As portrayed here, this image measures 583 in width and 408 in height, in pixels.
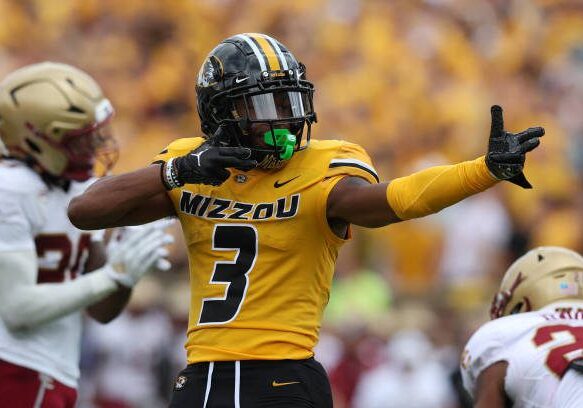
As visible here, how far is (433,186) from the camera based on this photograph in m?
3.68

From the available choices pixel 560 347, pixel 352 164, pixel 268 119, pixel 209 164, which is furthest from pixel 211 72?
pixel 560 347

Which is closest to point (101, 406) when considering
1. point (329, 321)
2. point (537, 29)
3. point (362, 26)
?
point (329, 321)

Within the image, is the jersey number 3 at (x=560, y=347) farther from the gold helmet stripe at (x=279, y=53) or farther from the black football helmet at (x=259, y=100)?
the gold helmet stripe at (x=279, y=53)

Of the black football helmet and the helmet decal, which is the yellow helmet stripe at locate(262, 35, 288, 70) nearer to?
the black football helmet

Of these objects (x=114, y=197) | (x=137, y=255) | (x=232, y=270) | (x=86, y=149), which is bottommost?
(x=232, y=270)

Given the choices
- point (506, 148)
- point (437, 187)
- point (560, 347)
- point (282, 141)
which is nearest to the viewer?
point (506, 148)

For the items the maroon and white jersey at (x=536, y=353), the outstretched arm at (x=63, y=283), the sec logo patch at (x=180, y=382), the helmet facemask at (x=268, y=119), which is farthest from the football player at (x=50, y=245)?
the maroon and white jersey at (x=536, y=353)

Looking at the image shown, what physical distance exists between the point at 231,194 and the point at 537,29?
25.2ft

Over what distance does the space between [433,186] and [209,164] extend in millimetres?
683

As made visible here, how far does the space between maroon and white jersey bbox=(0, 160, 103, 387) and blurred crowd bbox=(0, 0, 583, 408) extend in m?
4.21

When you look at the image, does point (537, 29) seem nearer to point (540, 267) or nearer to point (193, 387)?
point (540, 267)

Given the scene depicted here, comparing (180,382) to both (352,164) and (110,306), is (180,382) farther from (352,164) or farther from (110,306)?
(110,306)

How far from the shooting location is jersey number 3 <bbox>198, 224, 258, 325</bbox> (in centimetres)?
397

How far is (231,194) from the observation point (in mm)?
4020
